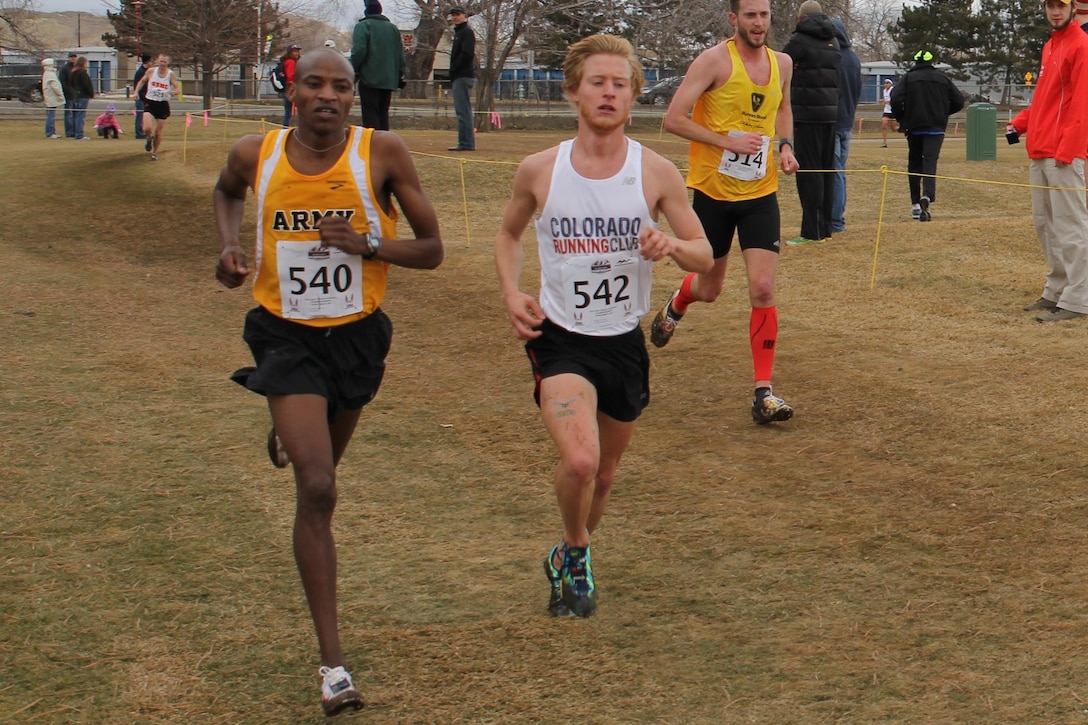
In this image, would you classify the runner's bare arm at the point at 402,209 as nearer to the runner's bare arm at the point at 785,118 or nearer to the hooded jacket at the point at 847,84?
the runner's bare arm at the point at 785,118

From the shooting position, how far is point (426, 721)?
3.96 m

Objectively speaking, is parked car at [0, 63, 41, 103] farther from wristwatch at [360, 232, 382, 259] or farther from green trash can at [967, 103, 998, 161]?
wristwatch at [360, 232, 382, 259]

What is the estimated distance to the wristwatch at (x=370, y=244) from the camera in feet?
14.2

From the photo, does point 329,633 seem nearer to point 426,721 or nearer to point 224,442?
point 426,721

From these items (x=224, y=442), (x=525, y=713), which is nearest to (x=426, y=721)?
(x=525, y=713)

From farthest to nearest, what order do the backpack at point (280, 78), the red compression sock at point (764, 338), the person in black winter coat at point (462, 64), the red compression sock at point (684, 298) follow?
the backpack at point (280, 78)
the person in black winter coat at point (462, 64)
the red compression sock at point (684, 298)
the red compression sock at point (764, 338)

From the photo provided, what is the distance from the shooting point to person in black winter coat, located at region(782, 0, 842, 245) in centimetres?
1293

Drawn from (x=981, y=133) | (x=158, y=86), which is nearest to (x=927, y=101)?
(x=981, y=133)

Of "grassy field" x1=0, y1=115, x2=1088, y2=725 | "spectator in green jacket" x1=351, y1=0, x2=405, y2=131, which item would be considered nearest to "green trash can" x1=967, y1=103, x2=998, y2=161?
"spectator in green jacket" x1=351, y1=0, x2=405, y2=131

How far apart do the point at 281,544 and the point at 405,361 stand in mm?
3927

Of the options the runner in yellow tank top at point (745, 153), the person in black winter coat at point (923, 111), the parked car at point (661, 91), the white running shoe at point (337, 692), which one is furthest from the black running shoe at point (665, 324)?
the parked car at point (661, 91)

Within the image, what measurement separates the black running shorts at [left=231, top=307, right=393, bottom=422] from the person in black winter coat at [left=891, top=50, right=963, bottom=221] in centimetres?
1167

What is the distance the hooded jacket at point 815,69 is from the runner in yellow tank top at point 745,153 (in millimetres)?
5614

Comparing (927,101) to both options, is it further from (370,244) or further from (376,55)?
(370,244)
